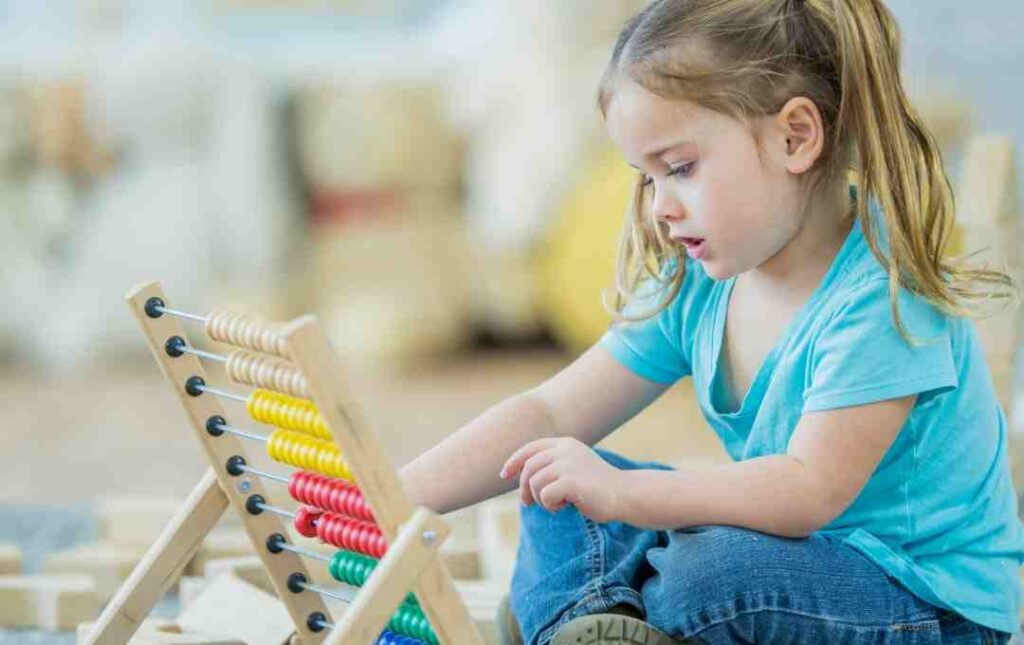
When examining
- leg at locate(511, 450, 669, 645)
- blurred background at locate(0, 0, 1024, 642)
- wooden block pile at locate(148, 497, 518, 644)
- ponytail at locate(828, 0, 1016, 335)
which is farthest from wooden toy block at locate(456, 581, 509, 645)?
blurred background at locate(0, 0, 1024, 642)

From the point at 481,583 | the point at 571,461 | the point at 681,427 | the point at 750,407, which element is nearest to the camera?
the point at 571,461

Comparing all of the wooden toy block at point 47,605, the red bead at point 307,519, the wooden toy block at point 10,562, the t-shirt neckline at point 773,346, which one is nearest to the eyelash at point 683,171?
the t-shirt neckline at point 773,346

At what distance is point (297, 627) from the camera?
113cm

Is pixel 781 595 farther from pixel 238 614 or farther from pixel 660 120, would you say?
pixel 238 614

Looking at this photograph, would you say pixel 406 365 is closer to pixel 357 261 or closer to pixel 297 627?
pixel 357 261

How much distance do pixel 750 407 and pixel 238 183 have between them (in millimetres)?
1672

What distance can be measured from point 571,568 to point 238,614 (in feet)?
1.06

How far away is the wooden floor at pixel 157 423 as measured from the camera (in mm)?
2072

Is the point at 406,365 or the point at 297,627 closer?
the point at 297,627

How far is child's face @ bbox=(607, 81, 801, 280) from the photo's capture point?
38.4 inches

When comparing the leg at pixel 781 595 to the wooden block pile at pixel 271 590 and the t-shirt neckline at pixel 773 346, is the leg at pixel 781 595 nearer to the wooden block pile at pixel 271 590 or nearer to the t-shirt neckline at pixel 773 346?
the t-shirt neckline at pixel 773 346

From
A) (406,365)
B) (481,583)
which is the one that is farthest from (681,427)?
(481,583)

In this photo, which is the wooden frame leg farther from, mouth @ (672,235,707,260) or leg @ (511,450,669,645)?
mouth @ (672,235,707,260)

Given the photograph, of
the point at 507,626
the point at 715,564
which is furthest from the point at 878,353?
the point at 507,626
